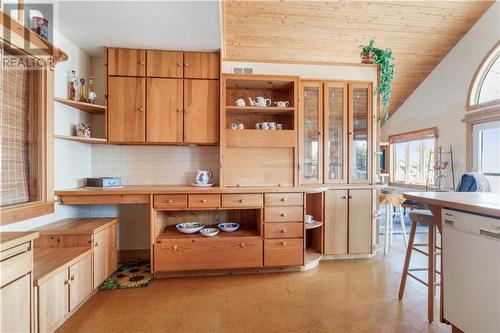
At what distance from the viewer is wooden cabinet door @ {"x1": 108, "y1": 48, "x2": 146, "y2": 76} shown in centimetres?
271

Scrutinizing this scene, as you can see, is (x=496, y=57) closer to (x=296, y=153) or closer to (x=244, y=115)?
(x=296, y=153)

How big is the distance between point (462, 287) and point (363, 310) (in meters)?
0.78

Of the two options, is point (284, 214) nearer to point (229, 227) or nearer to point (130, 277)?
point (229, 227)

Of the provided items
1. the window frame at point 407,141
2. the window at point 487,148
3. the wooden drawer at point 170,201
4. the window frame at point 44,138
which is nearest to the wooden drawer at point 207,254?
the wooden drawer at point 170,201

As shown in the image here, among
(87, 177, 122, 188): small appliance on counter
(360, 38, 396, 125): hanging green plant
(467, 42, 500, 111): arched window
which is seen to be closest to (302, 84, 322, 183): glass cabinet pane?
(360, 38, 396, 125): hanging green plant

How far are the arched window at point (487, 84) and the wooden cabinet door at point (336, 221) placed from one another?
3044 mm

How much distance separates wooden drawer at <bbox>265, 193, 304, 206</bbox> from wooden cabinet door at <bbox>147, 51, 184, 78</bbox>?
5.55 ft

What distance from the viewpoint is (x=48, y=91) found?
2236 millimetres

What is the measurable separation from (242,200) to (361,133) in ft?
5.84

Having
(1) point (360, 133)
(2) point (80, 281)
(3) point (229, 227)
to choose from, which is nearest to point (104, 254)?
(2) point (80, 281)

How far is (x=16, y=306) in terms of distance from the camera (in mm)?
1357

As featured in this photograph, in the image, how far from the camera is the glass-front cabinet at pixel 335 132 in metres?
3.06

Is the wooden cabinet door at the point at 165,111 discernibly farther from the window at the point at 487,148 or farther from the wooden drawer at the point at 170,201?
the window at the point at 487,148

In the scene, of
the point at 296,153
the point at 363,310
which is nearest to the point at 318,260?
the point at 363,310
